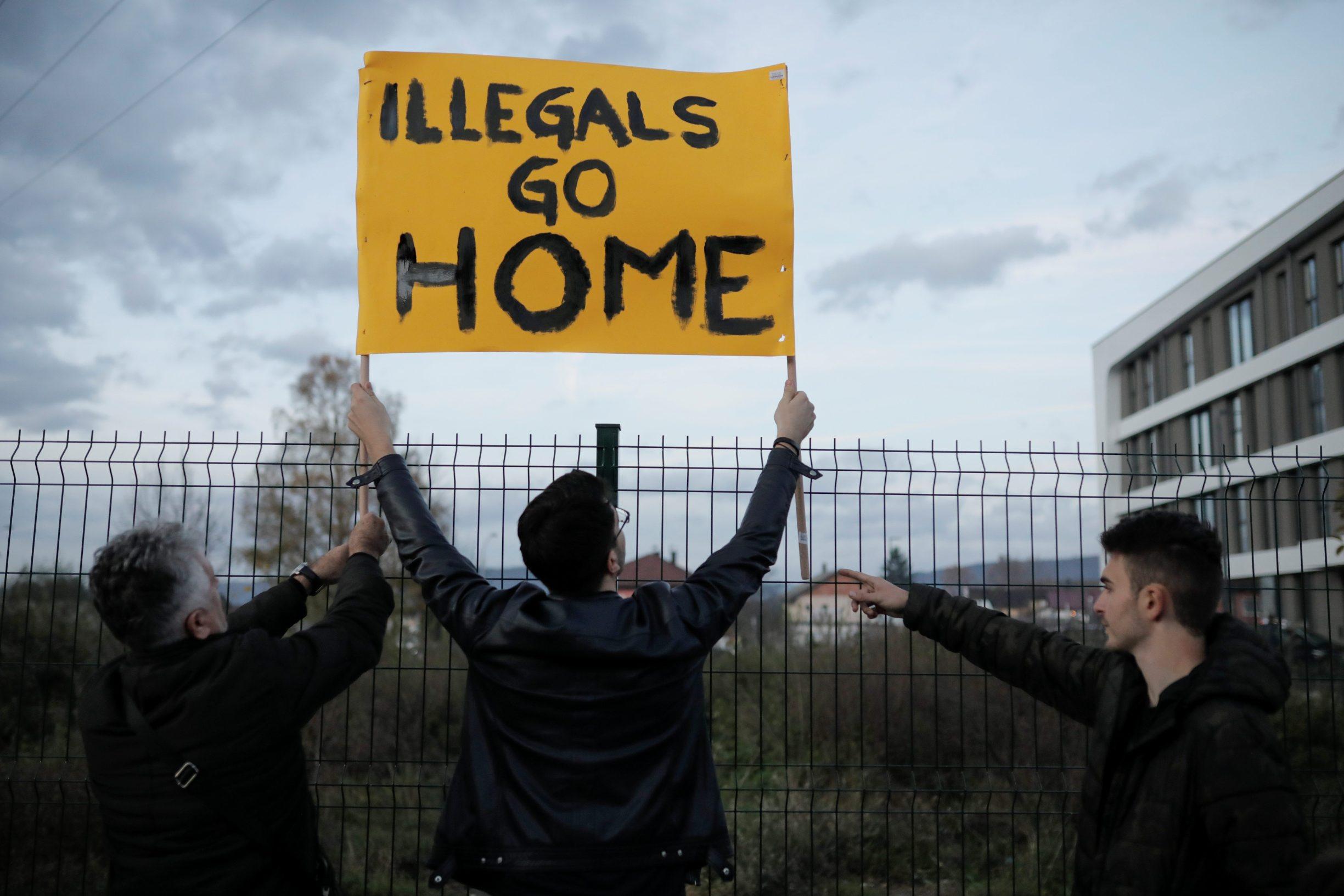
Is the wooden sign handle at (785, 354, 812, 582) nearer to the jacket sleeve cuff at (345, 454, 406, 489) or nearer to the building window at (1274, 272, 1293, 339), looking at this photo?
the jacket sleeve cuff at (345, 454, 406, 489)

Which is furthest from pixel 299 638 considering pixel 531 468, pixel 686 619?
pixel 531 468

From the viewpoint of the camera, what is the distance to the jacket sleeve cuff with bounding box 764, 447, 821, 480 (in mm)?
2738

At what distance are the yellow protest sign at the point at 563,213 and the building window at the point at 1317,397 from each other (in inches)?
1367

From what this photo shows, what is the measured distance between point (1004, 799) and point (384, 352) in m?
5.18

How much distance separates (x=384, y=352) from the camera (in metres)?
3.31

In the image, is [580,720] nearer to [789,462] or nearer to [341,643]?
[341,643]

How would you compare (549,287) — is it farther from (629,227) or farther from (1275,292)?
(1275,292)

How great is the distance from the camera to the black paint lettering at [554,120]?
3.50 m

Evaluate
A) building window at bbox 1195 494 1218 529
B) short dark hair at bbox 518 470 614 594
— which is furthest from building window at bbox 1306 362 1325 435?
short dark hair at bbox 518 470 614 594

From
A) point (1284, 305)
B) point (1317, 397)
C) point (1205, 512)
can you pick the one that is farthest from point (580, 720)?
point (1284, 305)

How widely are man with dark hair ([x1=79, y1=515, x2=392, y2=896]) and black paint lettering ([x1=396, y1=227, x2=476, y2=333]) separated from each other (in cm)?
132

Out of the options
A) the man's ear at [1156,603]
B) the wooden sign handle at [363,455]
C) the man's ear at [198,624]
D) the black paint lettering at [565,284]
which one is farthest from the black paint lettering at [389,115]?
the man's ear at [1156,603]

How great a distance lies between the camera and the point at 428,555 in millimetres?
2475

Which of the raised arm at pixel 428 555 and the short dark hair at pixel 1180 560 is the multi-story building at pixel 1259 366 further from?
the raised arm at pixel 428 555
